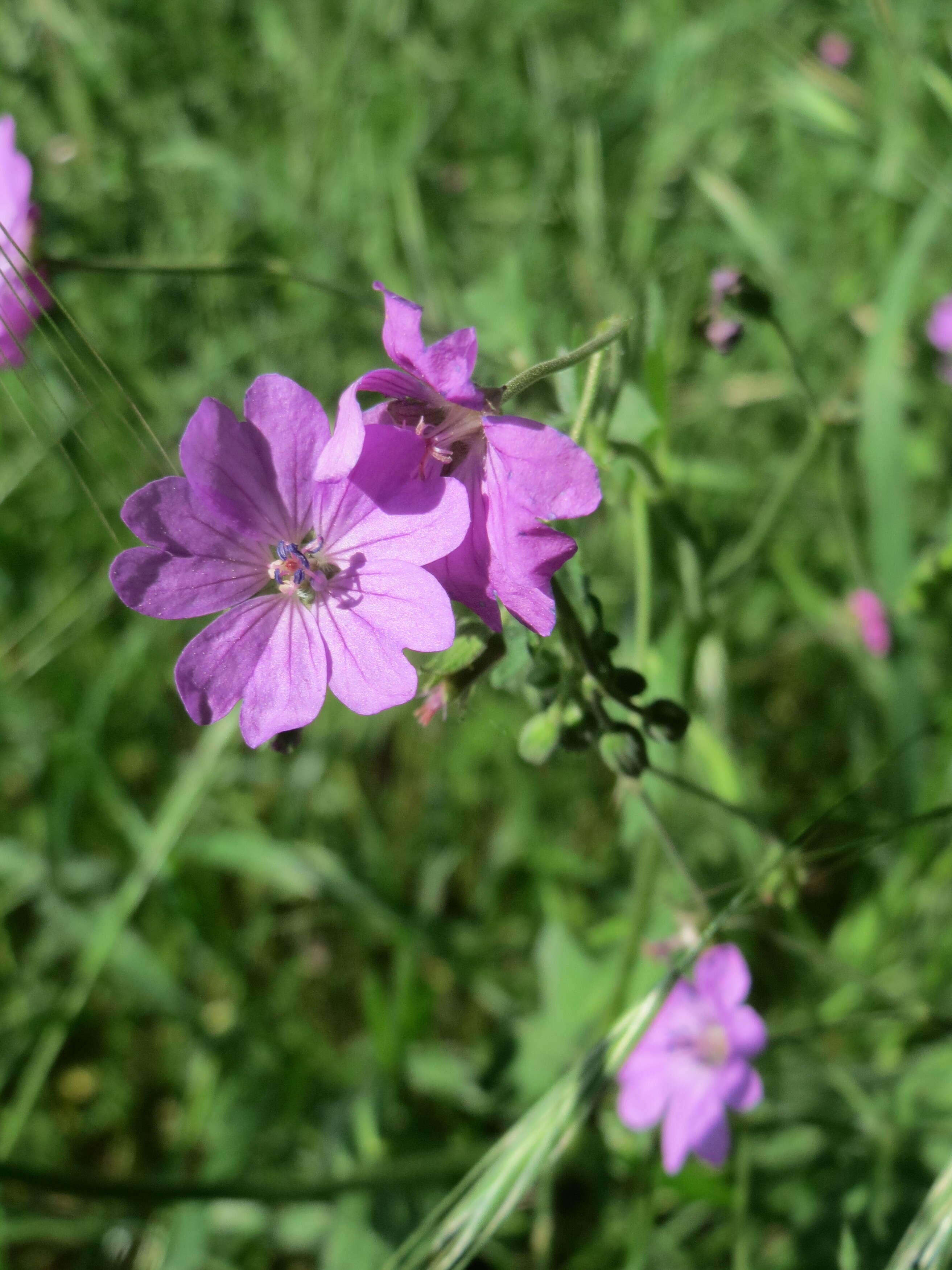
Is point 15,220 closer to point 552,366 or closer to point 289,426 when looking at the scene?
point 289,426

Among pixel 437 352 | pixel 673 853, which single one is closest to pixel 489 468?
pixel 437 352

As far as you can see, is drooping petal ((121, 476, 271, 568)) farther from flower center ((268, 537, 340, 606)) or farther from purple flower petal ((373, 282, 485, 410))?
purple flower petal ((373, 282, 485, 410))

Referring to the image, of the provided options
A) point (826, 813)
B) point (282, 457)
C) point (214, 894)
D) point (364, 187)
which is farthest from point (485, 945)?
point (364, 187)

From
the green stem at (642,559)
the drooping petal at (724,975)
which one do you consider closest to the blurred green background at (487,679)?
the green stem at (642,559)

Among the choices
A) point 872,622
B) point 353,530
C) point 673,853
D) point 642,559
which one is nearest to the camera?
point 353,530

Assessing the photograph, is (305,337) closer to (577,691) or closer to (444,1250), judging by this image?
(577,691)

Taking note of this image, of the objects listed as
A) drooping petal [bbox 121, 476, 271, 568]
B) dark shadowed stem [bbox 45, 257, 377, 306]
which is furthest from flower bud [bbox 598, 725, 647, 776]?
dark shadowed stem [bbox 45, 257, 377, 306]
